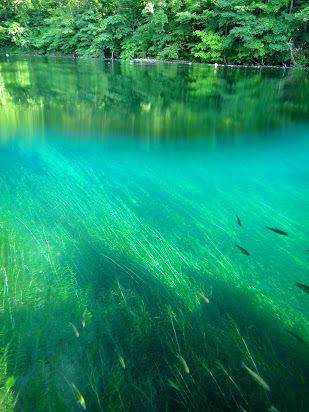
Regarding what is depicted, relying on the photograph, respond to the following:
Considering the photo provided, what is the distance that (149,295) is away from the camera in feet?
5.44

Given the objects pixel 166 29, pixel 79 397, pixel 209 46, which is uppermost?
pixel 166 29

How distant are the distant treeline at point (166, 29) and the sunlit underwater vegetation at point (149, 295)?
1382 centimetres

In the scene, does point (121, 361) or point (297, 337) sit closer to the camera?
point (121, 361)

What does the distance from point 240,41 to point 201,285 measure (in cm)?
1660

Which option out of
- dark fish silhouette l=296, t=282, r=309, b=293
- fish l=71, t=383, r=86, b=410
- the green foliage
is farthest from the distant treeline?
fish l=71, t=383, r=86, b=410

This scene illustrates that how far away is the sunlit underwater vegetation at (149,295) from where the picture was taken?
1.19 m

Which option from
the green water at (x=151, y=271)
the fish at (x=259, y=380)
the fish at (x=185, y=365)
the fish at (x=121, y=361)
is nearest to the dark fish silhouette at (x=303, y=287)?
the green water at (x=151, y=271)

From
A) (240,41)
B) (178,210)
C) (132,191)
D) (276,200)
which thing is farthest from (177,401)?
(240,41)

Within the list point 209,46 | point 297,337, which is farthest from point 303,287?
point 209,46

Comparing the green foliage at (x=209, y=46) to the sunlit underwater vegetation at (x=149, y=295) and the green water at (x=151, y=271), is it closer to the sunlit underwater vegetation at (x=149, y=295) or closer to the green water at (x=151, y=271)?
the green water at (x=151, y=271)

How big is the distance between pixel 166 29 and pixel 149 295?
2007cm

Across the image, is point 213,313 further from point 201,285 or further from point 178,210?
point 178,210

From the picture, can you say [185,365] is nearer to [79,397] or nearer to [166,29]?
[79,397]

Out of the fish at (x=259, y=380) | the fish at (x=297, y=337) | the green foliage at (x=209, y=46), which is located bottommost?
the fish at (x=297, y=337)
